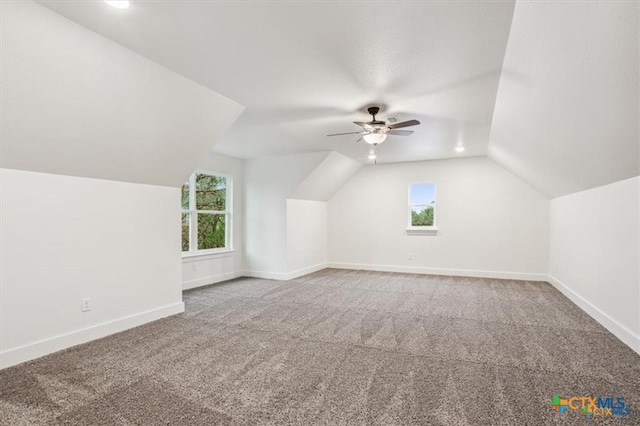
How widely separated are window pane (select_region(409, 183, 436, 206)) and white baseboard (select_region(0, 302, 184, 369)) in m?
5.36

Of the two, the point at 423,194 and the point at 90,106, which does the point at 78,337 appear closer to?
the point at 90,106

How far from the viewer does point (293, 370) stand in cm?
259

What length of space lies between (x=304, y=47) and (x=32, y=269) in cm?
302

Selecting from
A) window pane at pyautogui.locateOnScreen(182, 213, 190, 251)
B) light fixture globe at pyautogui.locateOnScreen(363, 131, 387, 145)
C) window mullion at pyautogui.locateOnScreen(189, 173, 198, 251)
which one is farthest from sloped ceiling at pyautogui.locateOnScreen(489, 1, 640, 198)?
window pane at pyautogui.locateOnScreen(182, 213, 190, 251)

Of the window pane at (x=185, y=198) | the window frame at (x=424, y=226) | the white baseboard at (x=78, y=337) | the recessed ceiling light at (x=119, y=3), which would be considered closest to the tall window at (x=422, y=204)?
the window frame at (x=424, y=226)

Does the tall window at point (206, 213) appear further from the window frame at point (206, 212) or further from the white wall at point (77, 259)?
the white wall at point (77, 259)

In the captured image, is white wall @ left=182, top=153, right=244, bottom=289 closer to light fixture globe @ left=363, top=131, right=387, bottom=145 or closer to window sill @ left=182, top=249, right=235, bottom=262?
window sill @ left=182, top=249, right=235, bottom=262

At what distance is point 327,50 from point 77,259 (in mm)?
3068

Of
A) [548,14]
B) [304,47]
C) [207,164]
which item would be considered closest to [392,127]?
[304,47]

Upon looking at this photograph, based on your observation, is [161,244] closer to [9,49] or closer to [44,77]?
[44,77]

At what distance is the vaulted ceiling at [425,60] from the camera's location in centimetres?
199

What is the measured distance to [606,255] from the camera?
3.56 metres

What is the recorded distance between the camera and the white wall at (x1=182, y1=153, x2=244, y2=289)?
18.6ft

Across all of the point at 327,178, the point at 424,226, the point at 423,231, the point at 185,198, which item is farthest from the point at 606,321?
the point at 185,198
